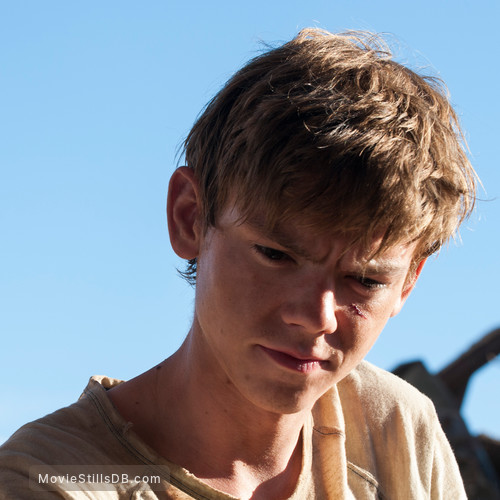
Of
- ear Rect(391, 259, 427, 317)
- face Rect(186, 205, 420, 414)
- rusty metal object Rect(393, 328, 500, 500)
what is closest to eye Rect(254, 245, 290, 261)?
face Rect(186, 205, 420, 414)

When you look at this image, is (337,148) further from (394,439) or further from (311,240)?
(394,439)

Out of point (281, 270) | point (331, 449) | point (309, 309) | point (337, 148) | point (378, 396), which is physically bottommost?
point (331, 449)

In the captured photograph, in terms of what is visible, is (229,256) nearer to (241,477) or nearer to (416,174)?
(416,174)

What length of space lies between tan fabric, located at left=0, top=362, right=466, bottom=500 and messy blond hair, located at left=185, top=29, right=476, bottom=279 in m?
0.59

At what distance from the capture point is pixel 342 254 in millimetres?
1954

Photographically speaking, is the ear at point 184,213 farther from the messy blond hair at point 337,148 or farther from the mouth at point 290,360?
the mouth at point 290,360

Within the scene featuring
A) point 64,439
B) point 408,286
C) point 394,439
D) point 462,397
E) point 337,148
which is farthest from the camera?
point 462,397

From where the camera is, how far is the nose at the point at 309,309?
1.92 meters

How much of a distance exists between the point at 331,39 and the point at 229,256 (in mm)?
698

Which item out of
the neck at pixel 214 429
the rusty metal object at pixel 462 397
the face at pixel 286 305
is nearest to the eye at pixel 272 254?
the face at pixel 286 305

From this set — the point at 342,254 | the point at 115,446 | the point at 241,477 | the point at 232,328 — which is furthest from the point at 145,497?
the point at 342,254

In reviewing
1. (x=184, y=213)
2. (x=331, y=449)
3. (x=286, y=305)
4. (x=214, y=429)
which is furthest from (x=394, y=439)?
(x=184, y=213)

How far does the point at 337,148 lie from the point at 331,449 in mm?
960

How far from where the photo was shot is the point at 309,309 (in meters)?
1.92
